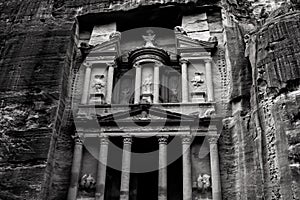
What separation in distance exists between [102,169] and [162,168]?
1672 millimetres

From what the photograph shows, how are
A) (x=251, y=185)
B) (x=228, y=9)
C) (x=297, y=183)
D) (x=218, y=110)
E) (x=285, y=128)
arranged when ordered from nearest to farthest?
(x=297, y=183)
(x=285, y=128)
(x=251, y=185)
(x=218, y=110)
(x=228, y=9)

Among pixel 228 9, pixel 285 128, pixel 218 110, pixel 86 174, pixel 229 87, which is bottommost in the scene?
pixel 86 174

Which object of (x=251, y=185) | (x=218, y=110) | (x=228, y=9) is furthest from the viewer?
(x=228, y=9)

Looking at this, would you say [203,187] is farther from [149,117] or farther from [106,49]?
[106,49]

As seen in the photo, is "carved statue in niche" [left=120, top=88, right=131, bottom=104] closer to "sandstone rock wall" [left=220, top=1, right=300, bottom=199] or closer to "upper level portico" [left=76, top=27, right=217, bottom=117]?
"upper level portico" [left=76, top=27, right=217, bottom=117]

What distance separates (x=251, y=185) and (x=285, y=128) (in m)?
1.81

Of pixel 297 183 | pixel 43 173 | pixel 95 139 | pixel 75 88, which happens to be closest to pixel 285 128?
pixel 297 183

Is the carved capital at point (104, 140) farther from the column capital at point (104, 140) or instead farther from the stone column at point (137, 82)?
the stone column at point (137, 82)

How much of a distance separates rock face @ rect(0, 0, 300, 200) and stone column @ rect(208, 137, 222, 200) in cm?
34

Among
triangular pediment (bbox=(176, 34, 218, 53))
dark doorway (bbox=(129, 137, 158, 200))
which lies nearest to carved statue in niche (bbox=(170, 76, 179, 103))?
triangular pediment (bbox=(176, 34, 218, 53))

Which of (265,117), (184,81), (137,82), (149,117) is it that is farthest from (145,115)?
(265,117)

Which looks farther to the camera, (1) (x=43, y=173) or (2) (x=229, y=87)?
(2) (x=229, y=87)

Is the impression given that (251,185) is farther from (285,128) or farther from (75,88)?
(75,88)

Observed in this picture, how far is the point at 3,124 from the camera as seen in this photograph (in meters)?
10.9
